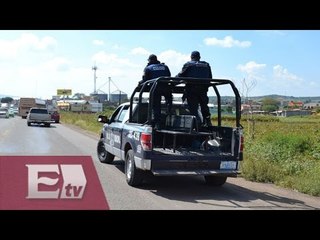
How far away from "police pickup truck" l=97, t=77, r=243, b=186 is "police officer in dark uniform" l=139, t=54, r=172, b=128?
0.44 feet

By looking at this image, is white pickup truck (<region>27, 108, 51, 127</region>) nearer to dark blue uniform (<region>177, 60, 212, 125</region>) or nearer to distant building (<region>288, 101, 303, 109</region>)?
dark blue uniform (<region>177, 60, 212, 125</region>)

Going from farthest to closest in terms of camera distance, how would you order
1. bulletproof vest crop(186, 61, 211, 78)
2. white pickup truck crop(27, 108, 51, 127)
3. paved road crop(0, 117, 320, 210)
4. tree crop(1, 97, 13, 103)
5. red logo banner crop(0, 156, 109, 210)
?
tree crop(1, 97, 13, 103), white pickup truck crop(27, 108, 51, 127), bulletproof vest crop(186, 61, 211, 78), paved road crop(0, 117, 320, 210), red logo banner crop(0, 156, 109, 210)

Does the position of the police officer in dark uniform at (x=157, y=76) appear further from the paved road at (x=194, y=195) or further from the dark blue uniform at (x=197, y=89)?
the paved road at (x=194, y=195)

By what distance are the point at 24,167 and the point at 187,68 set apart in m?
5.51

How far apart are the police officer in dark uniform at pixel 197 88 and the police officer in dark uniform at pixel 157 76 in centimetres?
45

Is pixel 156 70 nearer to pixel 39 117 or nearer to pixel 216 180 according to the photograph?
pixel 216 180

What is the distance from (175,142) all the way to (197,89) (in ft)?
5.84

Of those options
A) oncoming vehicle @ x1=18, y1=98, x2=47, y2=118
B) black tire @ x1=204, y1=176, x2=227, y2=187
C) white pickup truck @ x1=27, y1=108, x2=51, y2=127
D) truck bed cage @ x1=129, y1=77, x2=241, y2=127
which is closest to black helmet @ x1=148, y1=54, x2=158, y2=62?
truck bed cage @ x1=129, y1=77, x2=241, y2=127

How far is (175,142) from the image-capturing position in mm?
9211

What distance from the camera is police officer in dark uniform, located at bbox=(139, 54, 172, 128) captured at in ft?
32.7
